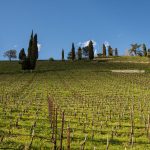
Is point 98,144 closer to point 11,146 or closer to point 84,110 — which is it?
point 11,146

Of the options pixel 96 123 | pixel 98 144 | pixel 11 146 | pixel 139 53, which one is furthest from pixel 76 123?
pixel 139 53

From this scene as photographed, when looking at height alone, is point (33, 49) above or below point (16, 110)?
above

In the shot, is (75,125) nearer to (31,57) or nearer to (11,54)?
(31,57)

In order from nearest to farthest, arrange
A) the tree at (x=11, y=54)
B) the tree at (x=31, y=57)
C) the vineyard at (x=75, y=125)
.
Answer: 1. the vineyard at (x=75, y=125)
2. the tree at (x=31, y=57)
3. the tree at (x=11, y=54)

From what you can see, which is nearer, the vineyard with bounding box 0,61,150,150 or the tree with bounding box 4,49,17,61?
the vineyard with bounding box 0,61,150,150

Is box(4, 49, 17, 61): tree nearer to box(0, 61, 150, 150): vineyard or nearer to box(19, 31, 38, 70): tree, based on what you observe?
box(19, 31, 38, 70): tree

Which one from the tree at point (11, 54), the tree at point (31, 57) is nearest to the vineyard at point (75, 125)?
the tree at point (31, 57)

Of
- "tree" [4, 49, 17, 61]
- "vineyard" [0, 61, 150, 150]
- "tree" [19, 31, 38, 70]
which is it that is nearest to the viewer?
"vineyard" [0, 61, 150, 150]

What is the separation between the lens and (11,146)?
16.2 meters

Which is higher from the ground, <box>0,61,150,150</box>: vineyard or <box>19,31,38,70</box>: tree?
<box>19,31,38,70</box>: tree

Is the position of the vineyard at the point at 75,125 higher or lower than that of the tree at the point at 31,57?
lower

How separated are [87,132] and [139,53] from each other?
14538 cm

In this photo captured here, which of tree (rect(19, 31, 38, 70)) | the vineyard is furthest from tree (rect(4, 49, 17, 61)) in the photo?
the vineyard

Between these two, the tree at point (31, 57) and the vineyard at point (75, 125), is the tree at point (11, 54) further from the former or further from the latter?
the vineyard at point (75, 125)
